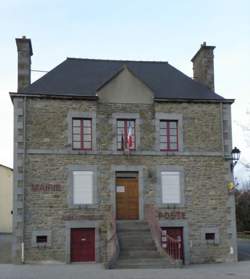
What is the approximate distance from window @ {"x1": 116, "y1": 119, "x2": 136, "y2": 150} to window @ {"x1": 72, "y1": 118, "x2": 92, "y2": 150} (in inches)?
45.9

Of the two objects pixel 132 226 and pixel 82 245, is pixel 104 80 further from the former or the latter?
pixel 82 245

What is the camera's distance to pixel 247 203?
3962cm

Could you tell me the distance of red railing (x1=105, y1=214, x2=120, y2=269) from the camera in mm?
16994

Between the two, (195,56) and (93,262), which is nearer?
(93,262)

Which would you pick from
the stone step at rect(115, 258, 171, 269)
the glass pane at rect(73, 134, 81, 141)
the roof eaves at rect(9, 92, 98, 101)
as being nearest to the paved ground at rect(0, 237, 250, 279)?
the stone step at rect(115, 258, 171, 269)

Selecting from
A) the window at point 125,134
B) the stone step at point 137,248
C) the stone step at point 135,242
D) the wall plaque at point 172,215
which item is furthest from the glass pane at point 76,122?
the stone step at point 137,248

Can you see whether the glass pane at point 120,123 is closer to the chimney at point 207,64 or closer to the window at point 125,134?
the window at point 125,134

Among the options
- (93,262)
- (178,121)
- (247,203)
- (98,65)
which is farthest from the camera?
(247,203)

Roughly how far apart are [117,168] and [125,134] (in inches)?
57.1

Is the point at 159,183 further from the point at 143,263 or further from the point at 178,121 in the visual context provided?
the point at 143,263

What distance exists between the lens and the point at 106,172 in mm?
21016

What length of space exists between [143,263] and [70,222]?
4.24 m

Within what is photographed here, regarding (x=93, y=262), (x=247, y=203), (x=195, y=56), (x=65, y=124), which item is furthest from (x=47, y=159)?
(x=247, y=203)

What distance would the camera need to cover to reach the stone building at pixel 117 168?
20.2m
